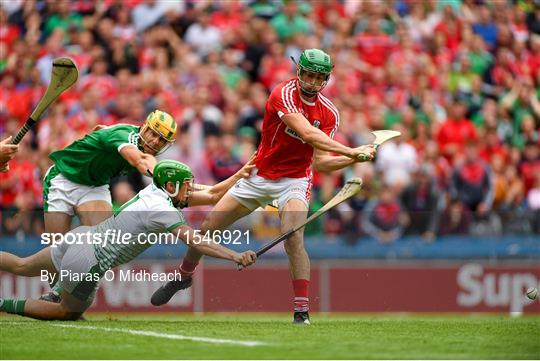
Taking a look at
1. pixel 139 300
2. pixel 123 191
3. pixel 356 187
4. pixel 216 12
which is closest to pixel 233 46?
pixel 216 12

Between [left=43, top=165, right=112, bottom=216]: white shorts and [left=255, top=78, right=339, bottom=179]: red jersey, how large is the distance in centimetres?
168

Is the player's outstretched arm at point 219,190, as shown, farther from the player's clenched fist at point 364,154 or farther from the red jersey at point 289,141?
the player's clenched fist at point 364,154

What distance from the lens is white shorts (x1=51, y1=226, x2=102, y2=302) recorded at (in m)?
11.6

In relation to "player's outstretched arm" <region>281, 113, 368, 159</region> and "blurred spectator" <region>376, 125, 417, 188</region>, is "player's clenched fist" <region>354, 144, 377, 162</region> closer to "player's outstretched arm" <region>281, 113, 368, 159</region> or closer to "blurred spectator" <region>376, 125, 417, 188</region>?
"player's outstretched arm" <region>281, 113, 368, 159</region>

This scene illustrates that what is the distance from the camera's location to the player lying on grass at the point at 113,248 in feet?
36.7

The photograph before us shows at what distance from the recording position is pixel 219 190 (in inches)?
508

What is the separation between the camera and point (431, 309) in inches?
658

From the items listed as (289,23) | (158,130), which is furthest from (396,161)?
(158,130)

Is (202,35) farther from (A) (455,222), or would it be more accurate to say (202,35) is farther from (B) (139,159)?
(B) (139,159)

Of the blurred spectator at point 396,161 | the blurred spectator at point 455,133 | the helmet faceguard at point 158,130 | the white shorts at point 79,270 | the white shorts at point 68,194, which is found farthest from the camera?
the blurred spectator at point 455,133

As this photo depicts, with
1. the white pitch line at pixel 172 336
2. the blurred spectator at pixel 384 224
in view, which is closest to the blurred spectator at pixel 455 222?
the blurred spectator at pixel 384 224

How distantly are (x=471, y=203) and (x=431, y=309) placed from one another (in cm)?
221

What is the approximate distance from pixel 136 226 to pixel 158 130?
50.2 inches

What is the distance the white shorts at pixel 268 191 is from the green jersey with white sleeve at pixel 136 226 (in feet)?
4.32
